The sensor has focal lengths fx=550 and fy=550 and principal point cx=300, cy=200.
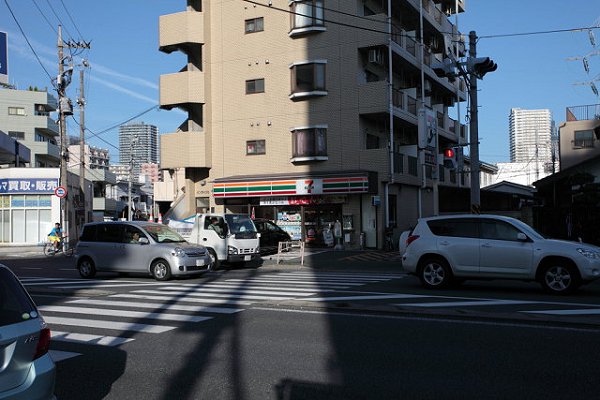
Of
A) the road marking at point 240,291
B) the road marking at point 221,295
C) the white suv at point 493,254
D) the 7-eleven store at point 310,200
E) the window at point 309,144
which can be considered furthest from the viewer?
the window at point 309,144

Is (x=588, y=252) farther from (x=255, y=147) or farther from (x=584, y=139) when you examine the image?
(x=584, y=139)

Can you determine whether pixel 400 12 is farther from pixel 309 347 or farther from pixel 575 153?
pixel 309 347

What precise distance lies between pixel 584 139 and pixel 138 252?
36.9 m

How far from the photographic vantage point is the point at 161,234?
55.3 feet

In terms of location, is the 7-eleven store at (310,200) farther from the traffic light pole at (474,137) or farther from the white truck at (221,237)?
the white truck at (221,237)

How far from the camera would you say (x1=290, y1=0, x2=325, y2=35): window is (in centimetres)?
2969

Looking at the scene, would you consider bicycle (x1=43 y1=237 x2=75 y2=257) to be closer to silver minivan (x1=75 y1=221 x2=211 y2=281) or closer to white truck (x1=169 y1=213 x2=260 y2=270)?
white truck (x1=169 y1=213 x2=260 y2=270)

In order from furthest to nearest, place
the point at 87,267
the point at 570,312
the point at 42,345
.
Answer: the point at 87,267 → the point at 570,312 → the point at 42,345

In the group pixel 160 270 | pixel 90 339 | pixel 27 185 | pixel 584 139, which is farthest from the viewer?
pixel 584 139

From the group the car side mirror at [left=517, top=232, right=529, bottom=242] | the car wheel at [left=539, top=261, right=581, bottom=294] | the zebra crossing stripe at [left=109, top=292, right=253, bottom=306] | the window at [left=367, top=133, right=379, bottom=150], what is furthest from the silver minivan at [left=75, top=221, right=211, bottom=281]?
the window at [left=367, top=133, right=379, bottom=150]

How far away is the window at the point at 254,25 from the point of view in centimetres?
3172

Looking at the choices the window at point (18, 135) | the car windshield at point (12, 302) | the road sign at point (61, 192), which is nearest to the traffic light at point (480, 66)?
the car windshield at point (12, 302)

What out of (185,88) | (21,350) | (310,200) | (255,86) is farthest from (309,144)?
(21,350)

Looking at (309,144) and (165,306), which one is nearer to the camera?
(165,306)
